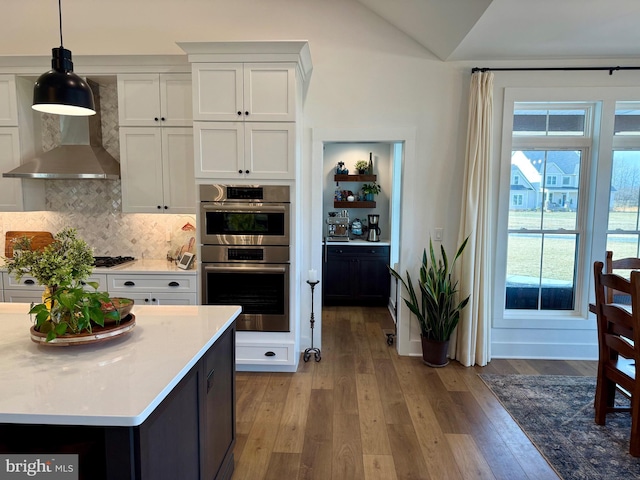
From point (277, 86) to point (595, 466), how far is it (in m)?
3.28

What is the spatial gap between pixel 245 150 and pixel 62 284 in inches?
78.8

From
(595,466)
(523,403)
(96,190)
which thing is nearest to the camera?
(595,466)

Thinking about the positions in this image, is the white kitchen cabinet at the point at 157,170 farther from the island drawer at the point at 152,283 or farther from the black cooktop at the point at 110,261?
the island drawer at the point at 152,283

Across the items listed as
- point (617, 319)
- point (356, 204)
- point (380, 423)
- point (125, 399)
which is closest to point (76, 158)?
point (125, 399)

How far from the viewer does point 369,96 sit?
3652mm

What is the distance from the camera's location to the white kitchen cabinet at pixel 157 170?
3.43m

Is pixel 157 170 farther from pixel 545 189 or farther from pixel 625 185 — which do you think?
pixel 625 185

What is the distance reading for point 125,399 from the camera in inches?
44.9

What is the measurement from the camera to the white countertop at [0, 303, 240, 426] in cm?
107

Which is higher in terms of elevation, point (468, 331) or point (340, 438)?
point (468, 331)

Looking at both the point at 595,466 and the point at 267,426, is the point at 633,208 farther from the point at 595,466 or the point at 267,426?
the point at 267,426

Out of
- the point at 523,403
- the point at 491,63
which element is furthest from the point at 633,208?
the point at 523,403

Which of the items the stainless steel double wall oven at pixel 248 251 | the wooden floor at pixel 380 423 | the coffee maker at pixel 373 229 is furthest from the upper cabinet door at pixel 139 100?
the coffee maker at pixel 373 229

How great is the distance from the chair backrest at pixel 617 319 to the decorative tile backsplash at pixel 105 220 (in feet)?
10.8
